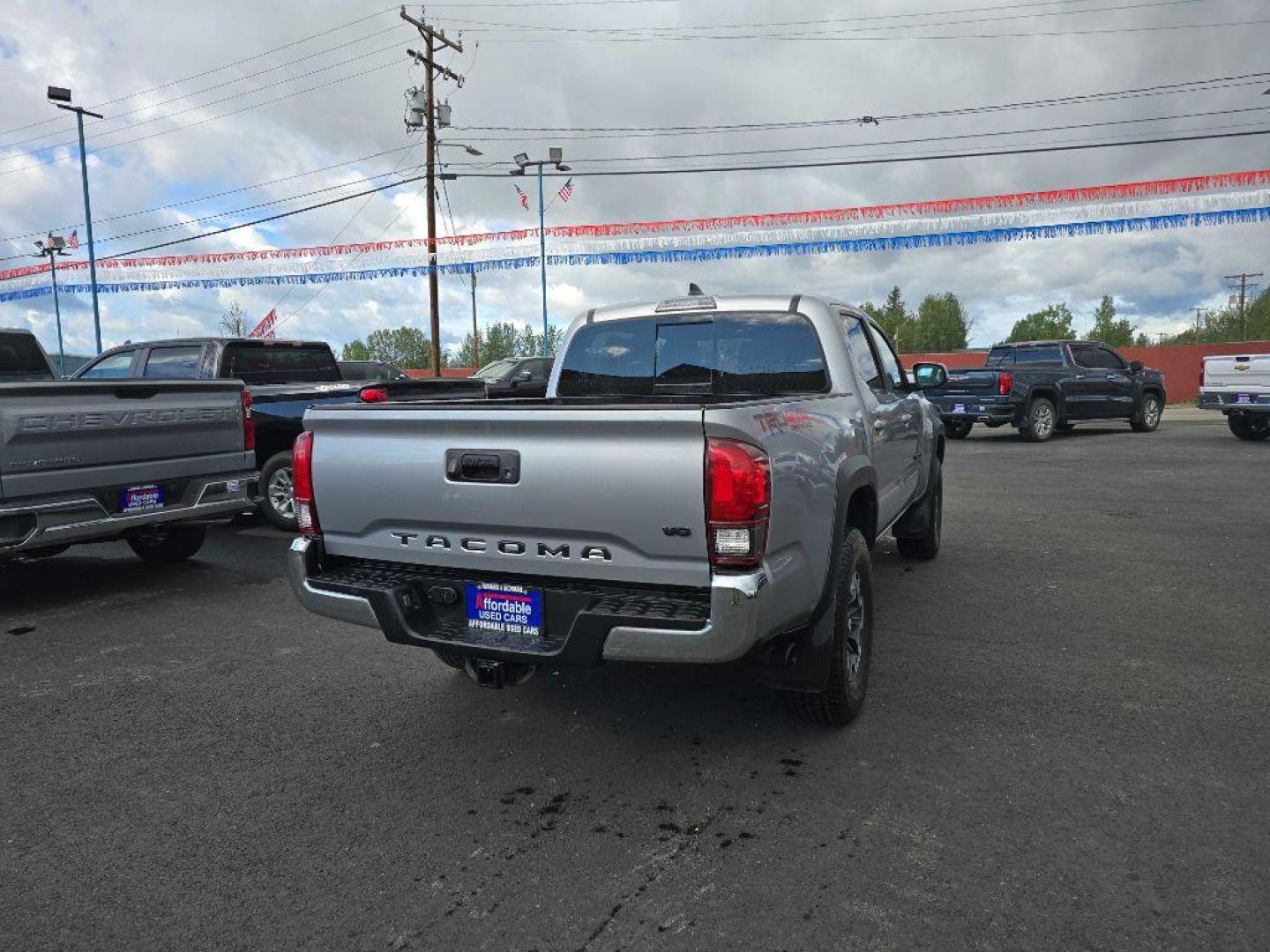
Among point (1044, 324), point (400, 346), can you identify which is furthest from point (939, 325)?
point (400, 346)

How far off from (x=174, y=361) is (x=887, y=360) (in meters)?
7.41

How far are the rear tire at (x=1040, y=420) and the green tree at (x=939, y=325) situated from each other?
9535 centimetres

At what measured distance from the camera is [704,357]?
4.44 meters

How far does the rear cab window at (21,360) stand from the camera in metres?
8.37

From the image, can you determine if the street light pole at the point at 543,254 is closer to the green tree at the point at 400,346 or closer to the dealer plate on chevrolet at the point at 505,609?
the dealer plate on chevrolet at the point at 505,609

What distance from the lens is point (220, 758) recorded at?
3.46m

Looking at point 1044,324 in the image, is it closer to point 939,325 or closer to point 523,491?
point 939,325

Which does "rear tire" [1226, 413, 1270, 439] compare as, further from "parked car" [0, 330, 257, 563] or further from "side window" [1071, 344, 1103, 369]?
"parked car" [0, 330, 257, 563]

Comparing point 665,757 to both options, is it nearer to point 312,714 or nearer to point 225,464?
point 312,714

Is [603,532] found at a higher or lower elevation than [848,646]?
higher

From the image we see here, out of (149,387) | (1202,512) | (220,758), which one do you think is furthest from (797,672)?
(1202,512)

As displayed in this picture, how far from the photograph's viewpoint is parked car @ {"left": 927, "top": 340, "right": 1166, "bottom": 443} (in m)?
15.5

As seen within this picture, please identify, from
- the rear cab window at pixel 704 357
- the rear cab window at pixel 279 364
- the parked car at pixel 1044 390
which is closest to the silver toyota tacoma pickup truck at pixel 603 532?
the rear cab window at pixel 704 357

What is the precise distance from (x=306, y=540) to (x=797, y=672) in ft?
6.76
